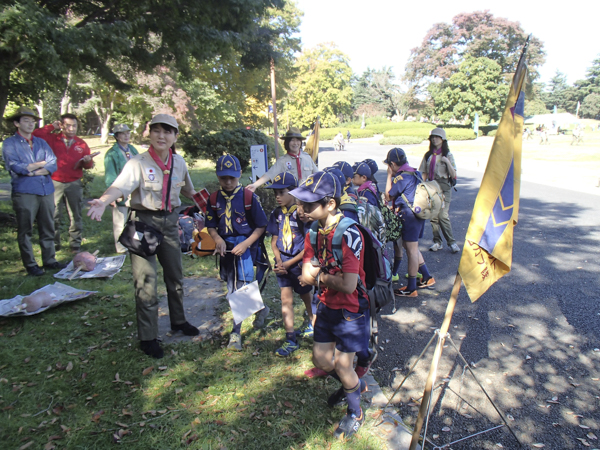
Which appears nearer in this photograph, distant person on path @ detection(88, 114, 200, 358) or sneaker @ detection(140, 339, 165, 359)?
distant person on path @ detection(88, 114, 200, 358)

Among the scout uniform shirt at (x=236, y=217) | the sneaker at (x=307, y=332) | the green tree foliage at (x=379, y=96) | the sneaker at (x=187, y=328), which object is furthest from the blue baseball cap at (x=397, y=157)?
the green tree foliage at (x=379, y=96)

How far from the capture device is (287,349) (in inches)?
159

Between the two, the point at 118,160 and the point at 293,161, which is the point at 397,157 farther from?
the point at 118,160

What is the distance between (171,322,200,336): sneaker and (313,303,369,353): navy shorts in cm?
208

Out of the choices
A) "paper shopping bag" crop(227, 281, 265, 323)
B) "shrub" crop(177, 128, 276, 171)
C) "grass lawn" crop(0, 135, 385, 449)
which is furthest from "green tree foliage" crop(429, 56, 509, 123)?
"grass lawn" crop(0, 135, 385, 449)

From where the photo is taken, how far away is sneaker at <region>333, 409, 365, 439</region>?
2917mm

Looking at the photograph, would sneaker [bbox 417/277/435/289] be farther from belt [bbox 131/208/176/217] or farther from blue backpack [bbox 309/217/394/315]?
belt [bbox 131/208/176/217]

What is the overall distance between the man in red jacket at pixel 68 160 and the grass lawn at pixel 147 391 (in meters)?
2.75

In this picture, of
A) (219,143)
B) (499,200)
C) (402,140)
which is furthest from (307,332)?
(402,140)

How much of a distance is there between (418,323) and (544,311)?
1.63m

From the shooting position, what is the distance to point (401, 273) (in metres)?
6.48

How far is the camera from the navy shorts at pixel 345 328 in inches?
112

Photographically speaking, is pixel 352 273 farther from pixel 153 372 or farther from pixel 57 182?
pixel 57 182

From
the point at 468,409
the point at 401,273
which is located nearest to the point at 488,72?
the point at 401,273
